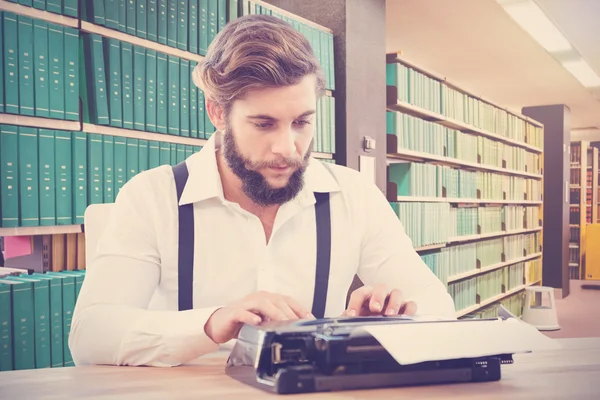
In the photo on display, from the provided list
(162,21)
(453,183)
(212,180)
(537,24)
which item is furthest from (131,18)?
(537,24)

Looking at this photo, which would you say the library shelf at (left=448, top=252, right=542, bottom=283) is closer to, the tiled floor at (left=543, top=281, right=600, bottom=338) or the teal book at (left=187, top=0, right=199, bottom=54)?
the tiled floor at (left=543, top=281, right=600, bottom=338)

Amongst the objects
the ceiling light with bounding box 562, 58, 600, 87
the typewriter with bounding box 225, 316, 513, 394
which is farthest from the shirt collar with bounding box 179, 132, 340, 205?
the ceiling light with bounding box 562, 58, 600, 87

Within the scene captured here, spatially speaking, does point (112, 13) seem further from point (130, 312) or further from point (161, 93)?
point (130, 312)

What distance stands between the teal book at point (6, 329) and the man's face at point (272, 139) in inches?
39.4

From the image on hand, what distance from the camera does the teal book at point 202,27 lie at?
2.59m

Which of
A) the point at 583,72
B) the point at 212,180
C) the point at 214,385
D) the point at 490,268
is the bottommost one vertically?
the point at 490,268

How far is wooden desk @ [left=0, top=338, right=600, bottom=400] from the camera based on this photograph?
0.68 m

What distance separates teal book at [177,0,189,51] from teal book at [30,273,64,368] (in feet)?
3.55

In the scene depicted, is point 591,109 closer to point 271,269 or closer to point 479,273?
point 479,273

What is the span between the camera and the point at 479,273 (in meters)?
5.43

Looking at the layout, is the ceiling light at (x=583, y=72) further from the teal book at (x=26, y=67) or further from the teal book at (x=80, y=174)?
the teal book at (x=26, y=67)

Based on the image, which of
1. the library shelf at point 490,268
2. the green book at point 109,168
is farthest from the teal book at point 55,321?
the library shelf at point 490,268

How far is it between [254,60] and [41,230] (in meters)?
1.17

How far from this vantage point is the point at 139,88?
7.52 feet
